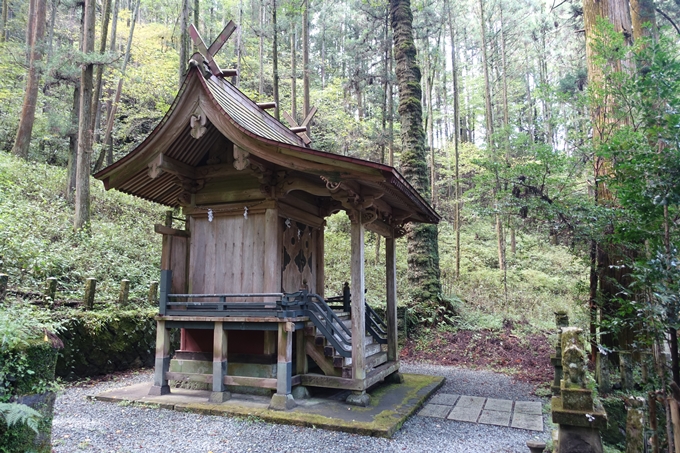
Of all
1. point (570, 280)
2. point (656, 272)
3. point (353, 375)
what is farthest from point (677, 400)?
point (570, 280)

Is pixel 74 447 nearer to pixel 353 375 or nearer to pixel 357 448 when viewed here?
pixel 357 448

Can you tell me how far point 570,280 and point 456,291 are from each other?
6259mm

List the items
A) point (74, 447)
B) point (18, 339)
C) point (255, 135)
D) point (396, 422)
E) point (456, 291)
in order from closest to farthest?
point (18, 339)
point (74, 447)
point (396, 422)
point (255, 135)
point (456, 291)

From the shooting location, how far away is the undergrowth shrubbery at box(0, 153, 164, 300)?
30.3 feet

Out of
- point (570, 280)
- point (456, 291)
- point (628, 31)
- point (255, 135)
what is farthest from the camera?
point (570, 280)

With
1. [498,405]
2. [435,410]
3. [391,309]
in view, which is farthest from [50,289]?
[498,405]

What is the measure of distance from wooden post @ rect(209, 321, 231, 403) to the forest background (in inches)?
201

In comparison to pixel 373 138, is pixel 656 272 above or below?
below

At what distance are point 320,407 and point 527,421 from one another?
2.90 meters

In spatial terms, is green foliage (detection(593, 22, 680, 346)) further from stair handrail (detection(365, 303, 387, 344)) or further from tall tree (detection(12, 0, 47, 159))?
tall tree (detection(12, 0, 47, 159))

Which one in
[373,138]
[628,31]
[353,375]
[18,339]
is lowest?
[353,375]

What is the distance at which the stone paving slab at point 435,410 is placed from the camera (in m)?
5.79

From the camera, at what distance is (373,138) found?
16.8 metres

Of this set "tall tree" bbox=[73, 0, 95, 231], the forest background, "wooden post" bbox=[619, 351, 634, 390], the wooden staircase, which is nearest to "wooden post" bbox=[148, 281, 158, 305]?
the forest background
